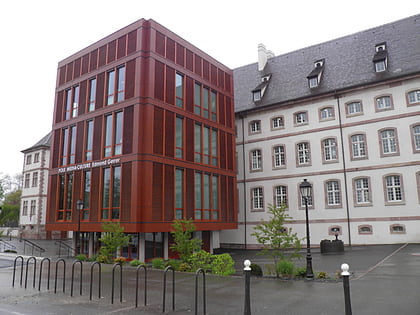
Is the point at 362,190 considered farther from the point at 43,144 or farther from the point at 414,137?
the point at 43,144

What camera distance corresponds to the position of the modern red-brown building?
22.1 metres

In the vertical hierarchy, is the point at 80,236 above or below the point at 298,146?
below

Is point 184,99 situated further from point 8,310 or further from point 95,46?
point 8,310

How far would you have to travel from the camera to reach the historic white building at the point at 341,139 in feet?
88.2

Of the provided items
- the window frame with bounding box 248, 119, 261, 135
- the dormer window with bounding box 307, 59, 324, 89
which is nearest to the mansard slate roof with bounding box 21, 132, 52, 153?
the window frame with bounding box 248, 119, 261, 135

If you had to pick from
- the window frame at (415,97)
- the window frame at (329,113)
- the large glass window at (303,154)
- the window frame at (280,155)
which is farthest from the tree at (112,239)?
the window frame at (415,97)

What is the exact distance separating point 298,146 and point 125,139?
16.3 m

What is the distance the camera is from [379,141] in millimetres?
28047

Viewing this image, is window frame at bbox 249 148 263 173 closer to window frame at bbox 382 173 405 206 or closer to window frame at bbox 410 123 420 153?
window frame at bbox 382 173 405 206

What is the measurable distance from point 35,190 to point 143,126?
3176 cm

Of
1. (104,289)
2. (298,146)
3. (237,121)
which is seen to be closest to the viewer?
(104,289)

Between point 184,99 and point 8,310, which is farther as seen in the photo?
point 184,99

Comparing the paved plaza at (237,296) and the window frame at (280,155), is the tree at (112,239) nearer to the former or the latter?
the paved plaza at (237,296)

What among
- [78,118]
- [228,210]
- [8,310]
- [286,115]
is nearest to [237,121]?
[286,115]
